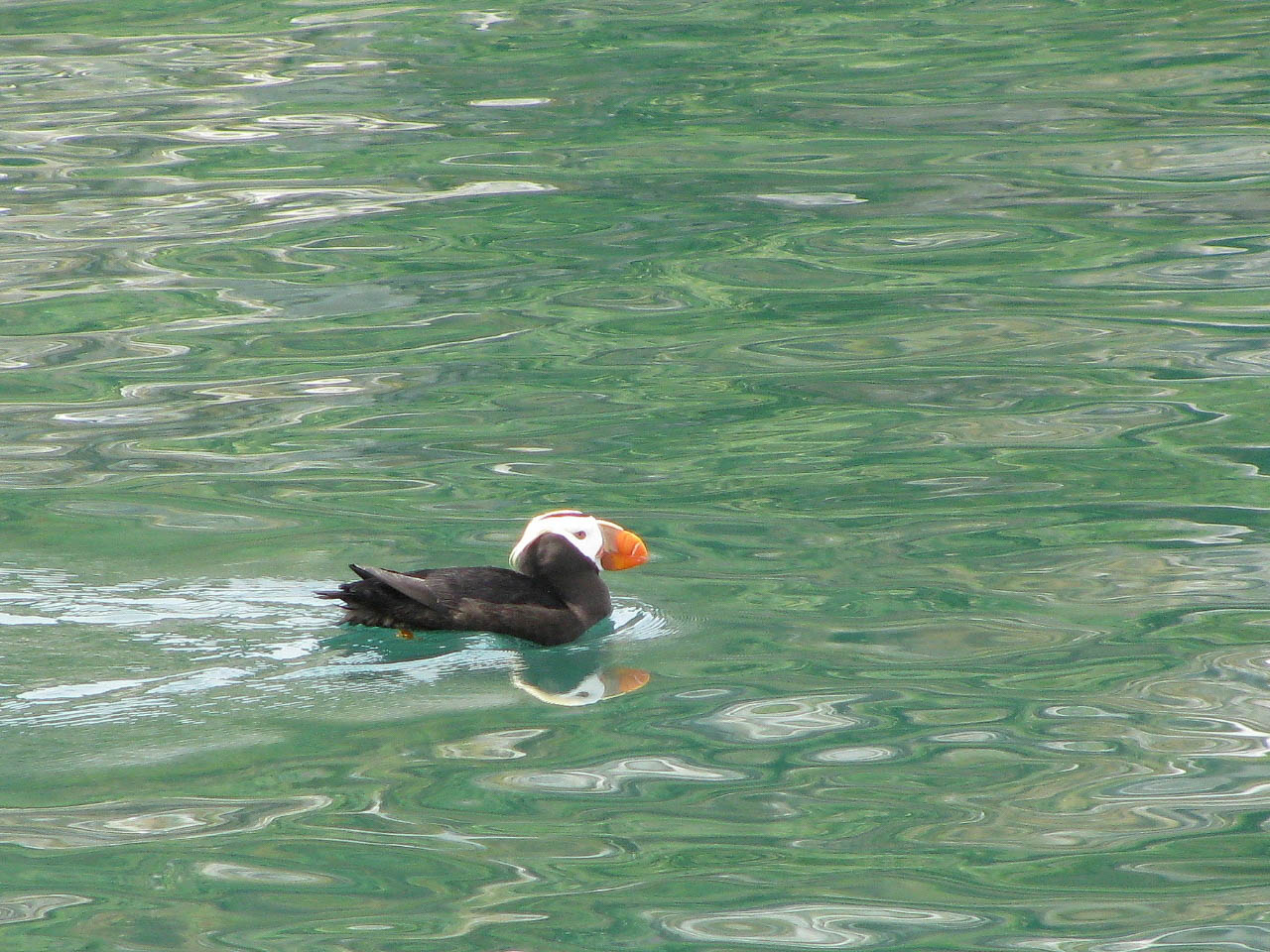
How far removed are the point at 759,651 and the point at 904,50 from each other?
423 inches

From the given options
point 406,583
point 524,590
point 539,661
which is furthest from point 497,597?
point 406,583

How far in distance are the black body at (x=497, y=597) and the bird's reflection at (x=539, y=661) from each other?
0.18ft

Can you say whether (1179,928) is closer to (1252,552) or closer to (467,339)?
(1252,552)

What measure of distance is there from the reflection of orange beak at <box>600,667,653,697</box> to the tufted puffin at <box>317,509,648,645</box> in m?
0.25

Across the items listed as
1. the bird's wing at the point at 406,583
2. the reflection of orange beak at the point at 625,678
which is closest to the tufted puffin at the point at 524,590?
the bird's wing at the point at 406,583

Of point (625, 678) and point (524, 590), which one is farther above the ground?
point (524, 590)

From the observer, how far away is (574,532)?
670cm

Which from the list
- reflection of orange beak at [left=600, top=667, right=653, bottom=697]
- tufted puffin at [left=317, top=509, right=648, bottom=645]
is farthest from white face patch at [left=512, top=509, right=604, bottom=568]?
reflection of orange beak at [left=600, top=667, right=653, bottom=697]

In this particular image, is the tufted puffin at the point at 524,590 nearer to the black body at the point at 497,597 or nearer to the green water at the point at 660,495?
the black body at the point at 497,597

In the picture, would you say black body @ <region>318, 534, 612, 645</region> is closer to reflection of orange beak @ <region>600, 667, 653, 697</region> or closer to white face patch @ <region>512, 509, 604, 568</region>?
white face patch @ <region>512, 509, 604, 568</region>

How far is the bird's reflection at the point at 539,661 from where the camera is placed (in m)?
6.26

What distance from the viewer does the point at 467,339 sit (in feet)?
32.9

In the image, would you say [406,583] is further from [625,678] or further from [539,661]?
[625,678]

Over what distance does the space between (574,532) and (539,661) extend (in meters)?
0.48
